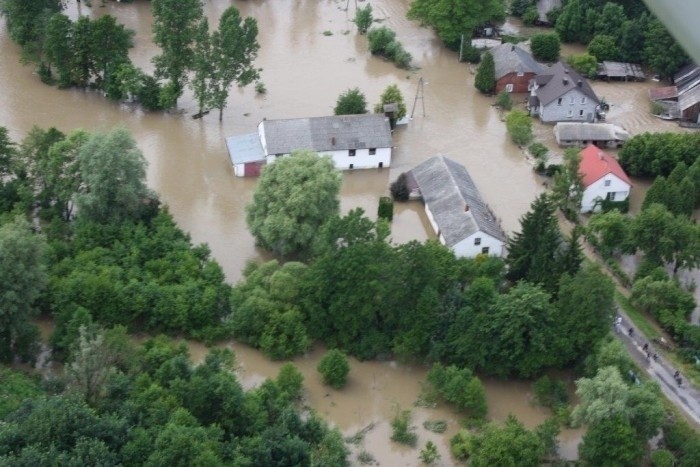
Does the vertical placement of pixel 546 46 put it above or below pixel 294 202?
above

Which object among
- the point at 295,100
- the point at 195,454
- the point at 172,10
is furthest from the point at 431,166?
the point at 195,454

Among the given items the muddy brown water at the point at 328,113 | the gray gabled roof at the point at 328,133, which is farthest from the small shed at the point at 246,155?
the gray gabled roof at the point at 328,133

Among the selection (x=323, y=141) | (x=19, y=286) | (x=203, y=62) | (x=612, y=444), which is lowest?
(x=612, y=444)

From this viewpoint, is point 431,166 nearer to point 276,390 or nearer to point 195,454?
point 276,390

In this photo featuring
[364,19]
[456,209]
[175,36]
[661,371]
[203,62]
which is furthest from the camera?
[364,19]

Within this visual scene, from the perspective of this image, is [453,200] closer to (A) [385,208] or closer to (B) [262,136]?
(A) [385,208]

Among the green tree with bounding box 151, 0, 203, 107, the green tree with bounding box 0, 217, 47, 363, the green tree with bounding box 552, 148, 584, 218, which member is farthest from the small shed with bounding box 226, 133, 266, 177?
the green tree with bounding box 552, 148, 584, 218

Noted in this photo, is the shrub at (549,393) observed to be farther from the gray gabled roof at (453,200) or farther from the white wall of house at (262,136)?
the white wall of house at (262,136)

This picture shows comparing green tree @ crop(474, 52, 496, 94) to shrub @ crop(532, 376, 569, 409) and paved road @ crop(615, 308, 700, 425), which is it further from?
shrub @ crop(532, 376, 569, 409)

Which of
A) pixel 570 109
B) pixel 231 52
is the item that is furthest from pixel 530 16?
pixel 231 52
